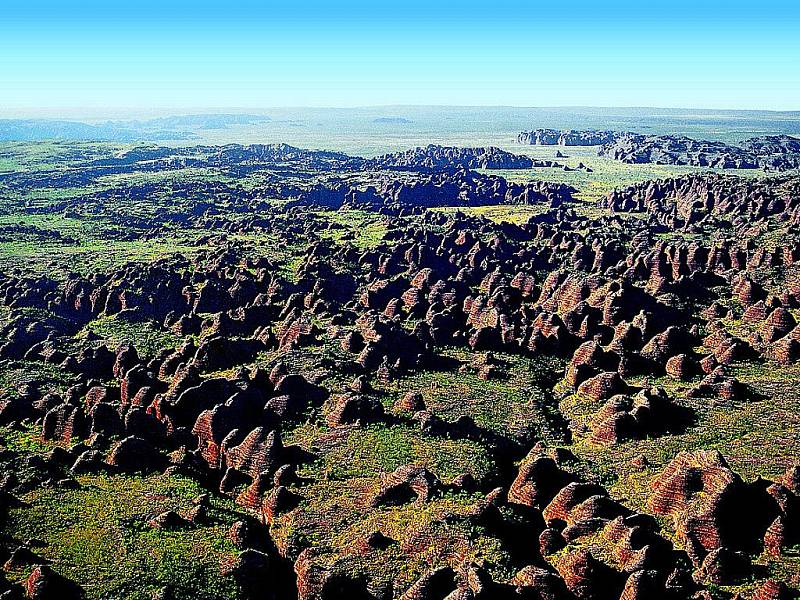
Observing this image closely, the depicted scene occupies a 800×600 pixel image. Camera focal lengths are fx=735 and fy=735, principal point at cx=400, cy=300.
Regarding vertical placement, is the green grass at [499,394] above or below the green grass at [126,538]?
below

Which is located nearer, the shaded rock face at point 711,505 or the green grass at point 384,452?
the shaded rock face at point 711,505

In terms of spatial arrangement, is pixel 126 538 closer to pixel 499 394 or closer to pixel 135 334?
pixel 499 394

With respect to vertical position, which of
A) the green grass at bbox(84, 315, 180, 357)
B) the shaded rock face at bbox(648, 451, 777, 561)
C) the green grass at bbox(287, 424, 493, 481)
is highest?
the shaded rock face at bbox(648, 451, 777, 561)

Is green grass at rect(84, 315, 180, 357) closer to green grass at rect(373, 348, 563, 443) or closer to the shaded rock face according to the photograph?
green grass at rect(373, 348, 563, 443)

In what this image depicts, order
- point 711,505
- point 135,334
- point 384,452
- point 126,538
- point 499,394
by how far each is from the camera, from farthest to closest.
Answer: point 135,334
point 499,394
point 384,452
point 126,538
point 711,505

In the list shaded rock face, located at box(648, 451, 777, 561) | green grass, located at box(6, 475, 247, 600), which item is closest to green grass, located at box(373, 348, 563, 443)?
shaded rock face, located at box(648, 451, 777, 561)

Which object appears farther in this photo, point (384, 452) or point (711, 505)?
point (384, 452)

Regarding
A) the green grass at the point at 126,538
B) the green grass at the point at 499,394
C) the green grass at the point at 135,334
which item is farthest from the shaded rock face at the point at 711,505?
the green grass at the point at 135,334

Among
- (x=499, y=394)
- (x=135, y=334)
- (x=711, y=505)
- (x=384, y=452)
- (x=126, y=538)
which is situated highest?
(x=711, y=505)

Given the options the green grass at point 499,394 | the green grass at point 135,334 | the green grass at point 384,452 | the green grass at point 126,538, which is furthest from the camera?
the green grass at point 135,334

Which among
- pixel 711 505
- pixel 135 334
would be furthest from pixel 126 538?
pixel 135 334

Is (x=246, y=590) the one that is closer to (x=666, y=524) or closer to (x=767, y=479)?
(x=666, y=524)

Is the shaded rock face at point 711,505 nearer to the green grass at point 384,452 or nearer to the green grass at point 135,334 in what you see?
the green grass at point 384,452
